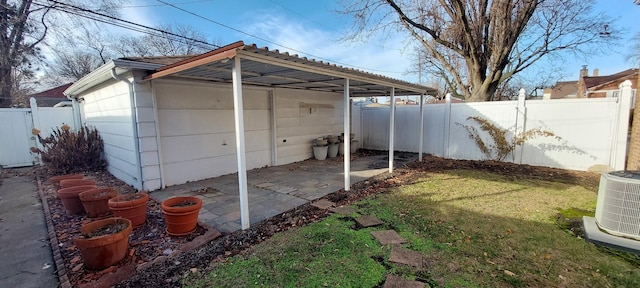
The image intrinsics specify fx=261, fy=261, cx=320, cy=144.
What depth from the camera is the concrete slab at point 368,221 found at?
3545 mm

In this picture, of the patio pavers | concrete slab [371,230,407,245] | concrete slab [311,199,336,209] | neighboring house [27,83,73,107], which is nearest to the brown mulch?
the patio pavers

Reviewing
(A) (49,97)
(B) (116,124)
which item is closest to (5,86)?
(A) (49,97)

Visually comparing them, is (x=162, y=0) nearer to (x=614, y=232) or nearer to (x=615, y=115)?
(x=614, y=232)

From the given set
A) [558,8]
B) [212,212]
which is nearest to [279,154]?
[212,212]

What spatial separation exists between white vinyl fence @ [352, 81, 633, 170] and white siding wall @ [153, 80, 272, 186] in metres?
5.77

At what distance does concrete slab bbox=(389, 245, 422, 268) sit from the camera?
2627 mm

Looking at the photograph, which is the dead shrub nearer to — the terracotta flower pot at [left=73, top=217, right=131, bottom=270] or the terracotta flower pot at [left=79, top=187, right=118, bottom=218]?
the terracotta flower pot at [left=79, top=187, right=118, bottom=218]

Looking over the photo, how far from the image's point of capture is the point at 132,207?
11.0ft

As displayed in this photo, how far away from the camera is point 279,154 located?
→ 769cm

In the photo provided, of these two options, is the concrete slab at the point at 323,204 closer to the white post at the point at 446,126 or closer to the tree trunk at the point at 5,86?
the white post at the point at 446,126

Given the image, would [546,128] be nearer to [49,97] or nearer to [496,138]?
[496,138]

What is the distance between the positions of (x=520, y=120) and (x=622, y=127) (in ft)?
6.08

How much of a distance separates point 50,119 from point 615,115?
604 inches

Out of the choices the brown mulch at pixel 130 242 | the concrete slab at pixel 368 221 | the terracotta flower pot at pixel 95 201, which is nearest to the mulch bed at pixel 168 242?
the brown mulch at pixel 130 242
